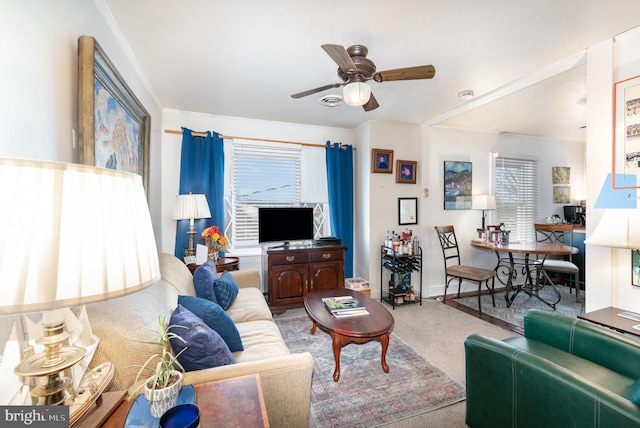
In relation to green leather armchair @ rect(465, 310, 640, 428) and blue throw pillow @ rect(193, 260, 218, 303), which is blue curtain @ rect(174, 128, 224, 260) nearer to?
blue throw pillow @ rect(193, 260, 218, 303)

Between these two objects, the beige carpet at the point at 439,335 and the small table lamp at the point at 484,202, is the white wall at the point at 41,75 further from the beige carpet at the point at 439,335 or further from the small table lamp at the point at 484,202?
the small table lamp at the point at 484,202

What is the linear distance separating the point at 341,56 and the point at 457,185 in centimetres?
338

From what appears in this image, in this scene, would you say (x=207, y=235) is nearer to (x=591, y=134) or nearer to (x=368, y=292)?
(x=368, y=292)

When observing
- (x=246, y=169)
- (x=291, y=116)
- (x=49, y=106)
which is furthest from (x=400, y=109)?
(x=49, y=106)

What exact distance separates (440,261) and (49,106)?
4.47 metres

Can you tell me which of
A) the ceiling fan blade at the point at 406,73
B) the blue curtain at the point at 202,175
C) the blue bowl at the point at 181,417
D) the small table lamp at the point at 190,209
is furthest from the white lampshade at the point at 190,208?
the blue bowl at the point at 181,417

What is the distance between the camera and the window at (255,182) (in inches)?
147

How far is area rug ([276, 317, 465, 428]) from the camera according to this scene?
5.87 feet

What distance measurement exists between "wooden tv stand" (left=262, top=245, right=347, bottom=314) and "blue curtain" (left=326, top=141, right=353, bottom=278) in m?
0.47

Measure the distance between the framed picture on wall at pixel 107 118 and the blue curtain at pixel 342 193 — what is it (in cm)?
234

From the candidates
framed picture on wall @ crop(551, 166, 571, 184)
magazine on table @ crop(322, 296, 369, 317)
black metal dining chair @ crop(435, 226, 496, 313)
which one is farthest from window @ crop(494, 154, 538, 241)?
magazine on table @ crop(322, 296, 369, 317)

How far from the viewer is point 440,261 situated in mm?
4270

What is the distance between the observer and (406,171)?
13.4 feet

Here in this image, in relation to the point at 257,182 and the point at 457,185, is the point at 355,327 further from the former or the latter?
the point at 457,185
